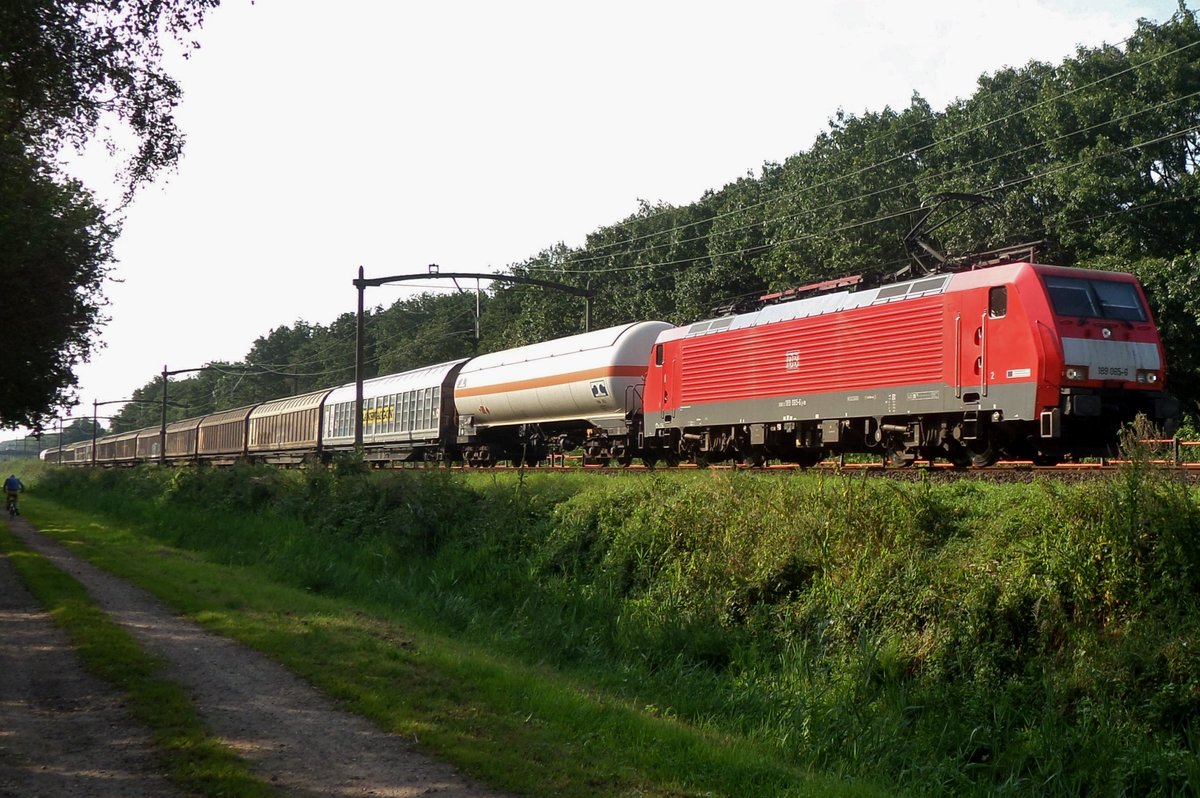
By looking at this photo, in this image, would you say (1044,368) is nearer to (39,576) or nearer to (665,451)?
(665,451)

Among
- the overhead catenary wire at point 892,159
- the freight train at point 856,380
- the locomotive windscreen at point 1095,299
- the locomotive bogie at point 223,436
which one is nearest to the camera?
the freight train at point 856,380

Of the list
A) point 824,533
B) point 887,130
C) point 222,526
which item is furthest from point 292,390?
point 824,533

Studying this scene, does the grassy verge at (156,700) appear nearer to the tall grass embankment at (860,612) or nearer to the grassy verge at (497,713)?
the grassy verge at (497,713)

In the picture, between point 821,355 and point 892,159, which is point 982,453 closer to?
point 821,355

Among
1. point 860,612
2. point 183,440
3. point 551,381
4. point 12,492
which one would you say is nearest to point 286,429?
point 12,492

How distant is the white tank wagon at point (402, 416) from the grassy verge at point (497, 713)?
2180 cm

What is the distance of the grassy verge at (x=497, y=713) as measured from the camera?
809 cm

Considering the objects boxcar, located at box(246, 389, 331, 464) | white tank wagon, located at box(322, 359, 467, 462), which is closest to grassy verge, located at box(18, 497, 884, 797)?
white tank wagon, located at box(322, 359, 467, 462)

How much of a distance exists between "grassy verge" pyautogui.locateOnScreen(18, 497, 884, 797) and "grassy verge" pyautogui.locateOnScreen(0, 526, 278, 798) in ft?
4.18

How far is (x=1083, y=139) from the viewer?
33781mm

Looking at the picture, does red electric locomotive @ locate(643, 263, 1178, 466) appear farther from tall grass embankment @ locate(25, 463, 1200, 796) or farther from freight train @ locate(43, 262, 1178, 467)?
tall grass embankment @ locate(25, 463, 1200, 796)

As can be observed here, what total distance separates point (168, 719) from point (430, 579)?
970 centimetres

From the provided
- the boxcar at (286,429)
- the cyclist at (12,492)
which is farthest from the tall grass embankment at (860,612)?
the boxcar at (286,429)

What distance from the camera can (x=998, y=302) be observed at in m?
17.6
